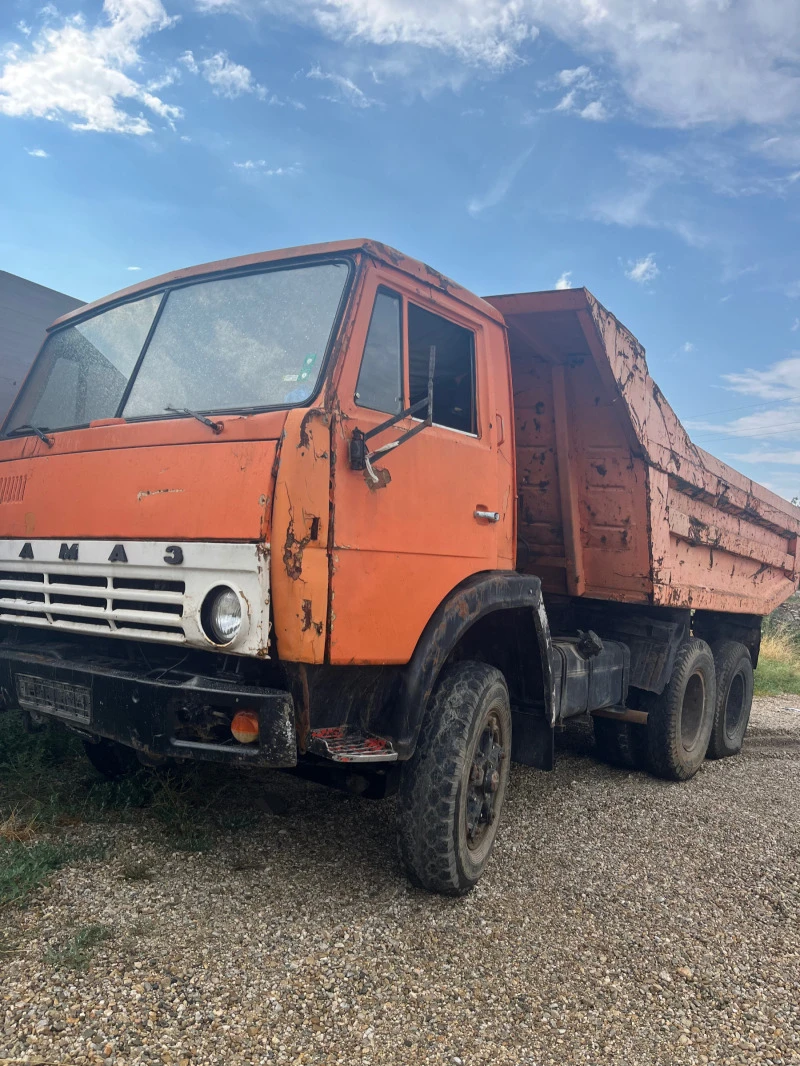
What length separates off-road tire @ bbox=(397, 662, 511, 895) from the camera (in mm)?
3051

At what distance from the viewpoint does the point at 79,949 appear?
2467 mm

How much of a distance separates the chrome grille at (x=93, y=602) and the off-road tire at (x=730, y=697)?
4.87 meters

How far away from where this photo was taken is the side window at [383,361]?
300 centimetres

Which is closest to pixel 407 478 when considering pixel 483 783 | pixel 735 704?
pixel 483 783

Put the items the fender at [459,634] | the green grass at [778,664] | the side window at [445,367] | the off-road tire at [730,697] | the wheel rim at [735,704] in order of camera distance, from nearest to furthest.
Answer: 1. the fender at [459,634]
2. the side window at [445,367]
3. the off-road tire at [730,697]
4. the wheel rim at [735,704]
5. the green grass at [778,664]

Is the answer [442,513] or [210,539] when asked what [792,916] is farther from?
[210,539]

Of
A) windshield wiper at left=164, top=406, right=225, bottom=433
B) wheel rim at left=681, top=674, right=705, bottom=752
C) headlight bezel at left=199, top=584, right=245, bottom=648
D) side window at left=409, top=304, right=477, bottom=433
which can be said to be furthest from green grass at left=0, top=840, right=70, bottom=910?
wheel rim at left=681, top=674, right=705, bottom=752

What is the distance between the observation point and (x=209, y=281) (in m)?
3.41

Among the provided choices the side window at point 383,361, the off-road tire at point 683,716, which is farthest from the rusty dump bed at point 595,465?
the side window at point 383,361

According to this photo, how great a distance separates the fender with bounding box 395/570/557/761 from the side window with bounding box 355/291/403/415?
0.82m

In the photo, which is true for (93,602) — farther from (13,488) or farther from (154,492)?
(13,488)

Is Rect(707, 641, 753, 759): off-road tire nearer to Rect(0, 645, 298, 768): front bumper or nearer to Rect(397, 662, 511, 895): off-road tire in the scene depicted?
Rect(397, 662, 511, 895): off-road tire

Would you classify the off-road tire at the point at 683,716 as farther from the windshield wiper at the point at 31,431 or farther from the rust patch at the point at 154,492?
the windshield wiper at the point at 31,431

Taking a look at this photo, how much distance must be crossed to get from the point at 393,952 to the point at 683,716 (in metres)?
3.62
